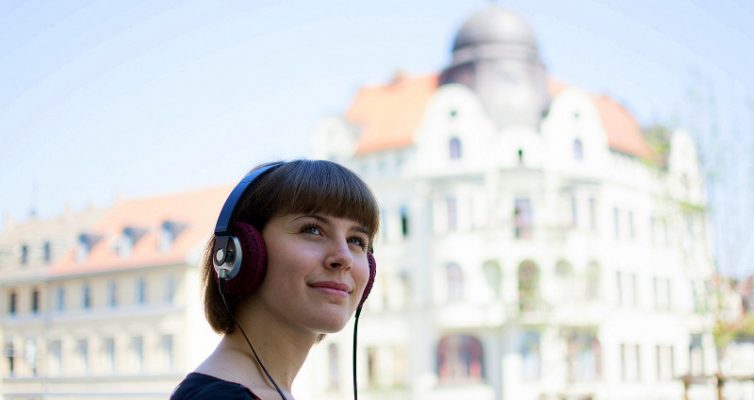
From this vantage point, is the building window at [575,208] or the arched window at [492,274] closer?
the arched window at [492,274]

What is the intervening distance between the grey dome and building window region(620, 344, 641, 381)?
11099 millimetres

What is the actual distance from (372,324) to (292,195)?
32.5m

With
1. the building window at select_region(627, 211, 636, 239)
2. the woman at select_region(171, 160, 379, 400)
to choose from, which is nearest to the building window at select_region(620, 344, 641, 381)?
the building window at select_region(627, 211, 636, 239)

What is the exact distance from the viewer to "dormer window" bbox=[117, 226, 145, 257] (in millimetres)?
39469

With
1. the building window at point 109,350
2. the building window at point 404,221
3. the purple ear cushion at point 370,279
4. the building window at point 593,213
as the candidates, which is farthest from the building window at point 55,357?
the purple ear cushion at point 370,279

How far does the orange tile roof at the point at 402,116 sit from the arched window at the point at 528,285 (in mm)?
5565

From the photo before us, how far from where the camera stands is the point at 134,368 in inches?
1426

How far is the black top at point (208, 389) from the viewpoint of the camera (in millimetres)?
1650

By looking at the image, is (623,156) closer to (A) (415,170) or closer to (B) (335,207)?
(A) (415,170)

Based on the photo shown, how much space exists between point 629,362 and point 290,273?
35.5 m

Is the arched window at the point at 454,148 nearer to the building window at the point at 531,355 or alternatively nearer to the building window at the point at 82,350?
the building window at the point at 531,355

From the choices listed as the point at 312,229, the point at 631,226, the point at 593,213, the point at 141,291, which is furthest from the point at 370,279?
the point at 141,291

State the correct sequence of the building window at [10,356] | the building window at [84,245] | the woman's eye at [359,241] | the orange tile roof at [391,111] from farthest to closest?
1. the building window at [84,245]
2. the building window at [10,356]
3. the orange tile roof at [391,111]
4. the woman's eye at [359,241]

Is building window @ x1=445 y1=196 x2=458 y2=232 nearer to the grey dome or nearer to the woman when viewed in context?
the grey dome
